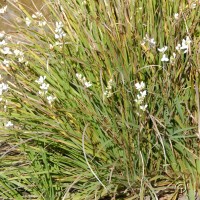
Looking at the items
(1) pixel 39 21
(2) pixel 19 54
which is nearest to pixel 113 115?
(2) pixel 19 54

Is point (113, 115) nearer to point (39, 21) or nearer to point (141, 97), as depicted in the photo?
point (141, 97)

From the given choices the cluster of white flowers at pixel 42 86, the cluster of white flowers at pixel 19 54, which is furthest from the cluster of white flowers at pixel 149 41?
the cluster of white flowers at pixel 19 54

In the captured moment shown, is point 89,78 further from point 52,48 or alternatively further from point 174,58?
point 174,58

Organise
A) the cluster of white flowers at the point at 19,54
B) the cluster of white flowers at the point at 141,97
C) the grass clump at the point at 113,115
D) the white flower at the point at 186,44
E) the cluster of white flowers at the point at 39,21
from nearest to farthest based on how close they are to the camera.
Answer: the cluster of white flowers at the point at 141,97 < the white flower at the point at 186,44 < the grass clump at the point at 113,115 < the cluster of white flowers at the point at 19,54 < the cluster of white flowers at the point at 39,21

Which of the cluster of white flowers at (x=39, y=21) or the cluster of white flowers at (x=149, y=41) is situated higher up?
the cluster of white flowers at (x=39, y=21)

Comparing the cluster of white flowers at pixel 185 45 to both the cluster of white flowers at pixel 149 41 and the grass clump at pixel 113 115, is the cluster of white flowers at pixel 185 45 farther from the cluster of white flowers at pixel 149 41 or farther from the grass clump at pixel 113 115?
the cluster of white flowers at pixel 149 41

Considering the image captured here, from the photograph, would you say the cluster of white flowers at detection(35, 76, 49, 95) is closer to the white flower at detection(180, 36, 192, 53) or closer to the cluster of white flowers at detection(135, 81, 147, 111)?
the cluster of white flowers at detection(135, 81, 147, 111)

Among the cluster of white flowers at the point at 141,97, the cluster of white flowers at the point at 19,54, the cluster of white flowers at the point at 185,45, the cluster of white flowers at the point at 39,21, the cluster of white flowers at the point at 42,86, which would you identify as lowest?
the cluster of white flowers at the point at 141,97

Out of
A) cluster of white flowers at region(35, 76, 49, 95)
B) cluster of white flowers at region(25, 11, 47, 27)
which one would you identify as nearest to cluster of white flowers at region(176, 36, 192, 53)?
cluster of white flowers at region(35, 76, 49, 95)

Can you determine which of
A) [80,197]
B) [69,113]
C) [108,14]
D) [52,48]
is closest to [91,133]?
[69,113]
